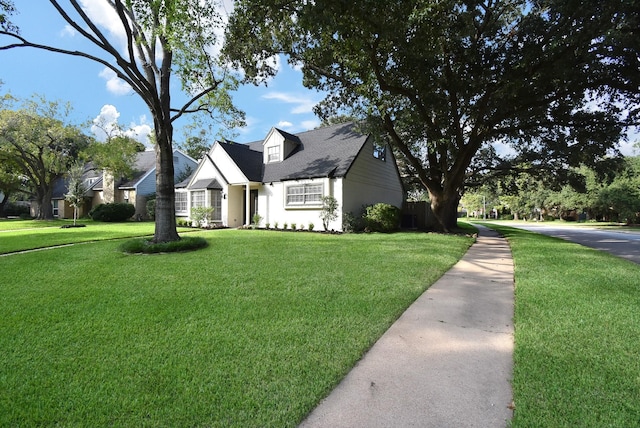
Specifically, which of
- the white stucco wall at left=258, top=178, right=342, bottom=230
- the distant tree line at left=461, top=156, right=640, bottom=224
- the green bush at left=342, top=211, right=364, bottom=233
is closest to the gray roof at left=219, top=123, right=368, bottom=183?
the white stucco wall at left=258, top=178, right=342, bottom=230

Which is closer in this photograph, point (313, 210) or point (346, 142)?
point (313, 210)

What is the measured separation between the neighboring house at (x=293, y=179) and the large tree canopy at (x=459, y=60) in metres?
2.71

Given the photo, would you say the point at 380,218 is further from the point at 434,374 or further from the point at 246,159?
the point at 434,374

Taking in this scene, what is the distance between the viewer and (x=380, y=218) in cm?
1549

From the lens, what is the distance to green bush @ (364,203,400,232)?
50.9ft

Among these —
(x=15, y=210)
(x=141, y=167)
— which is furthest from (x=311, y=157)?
(x=15, y=210)

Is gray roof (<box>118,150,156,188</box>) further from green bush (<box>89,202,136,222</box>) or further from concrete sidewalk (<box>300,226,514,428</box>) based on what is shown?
concrete sidewalk (<box>300,226,514,428</box>)

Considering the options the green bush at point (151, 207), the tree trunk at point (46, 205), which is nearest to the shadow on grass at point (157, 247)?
the green bush at point (151, 207)

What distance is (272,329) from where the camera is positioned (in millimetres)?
3701

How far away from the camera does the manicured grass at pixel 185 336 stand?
2.36 m

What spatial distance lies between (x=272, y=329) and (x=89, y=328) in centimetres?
221

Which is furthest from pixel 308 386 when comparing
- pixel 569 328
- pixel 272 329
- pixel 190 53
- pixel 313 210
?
pixel 313 210

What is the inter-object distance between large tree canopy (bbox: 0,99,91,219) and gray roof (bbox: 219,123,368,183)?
1611 centimetres

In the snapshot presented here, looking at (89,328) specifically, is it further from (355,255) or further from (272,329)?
Result: (355,255)
